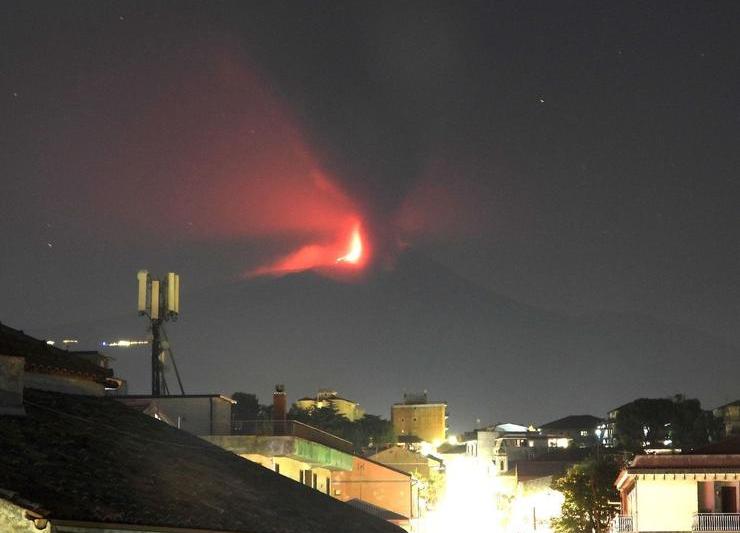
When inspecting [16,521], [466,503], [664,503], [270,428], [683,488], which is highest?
[270,428]

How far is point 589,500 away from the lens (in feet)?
240

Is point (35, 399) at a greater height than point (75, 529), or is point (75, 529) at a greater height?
point (35, 399)

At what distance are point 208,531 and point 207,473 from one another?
6122 millimetres

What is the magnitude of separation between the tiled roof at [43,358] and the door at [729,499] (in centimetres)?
2918

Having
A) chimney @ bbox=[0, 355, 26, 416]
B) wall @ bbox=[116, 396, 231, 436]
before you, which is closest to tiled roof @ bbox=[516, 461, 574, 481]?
wall @ bbox=[116, 396, 231, 436]

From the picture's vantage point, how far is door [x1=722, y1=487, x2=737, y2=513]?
52.0 metres

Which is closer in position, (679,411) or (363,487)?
(363,487)

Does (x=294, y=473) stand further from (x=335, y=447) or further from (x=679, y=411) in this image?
(x=679, y=411)

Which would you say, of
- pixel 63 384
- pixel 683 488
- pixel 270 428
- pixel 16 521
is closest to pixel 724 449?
pixel 683 488

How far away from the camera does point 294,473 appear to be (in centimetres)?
5269

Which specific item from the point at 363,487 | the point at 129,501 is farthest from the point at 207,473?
the point at 363,487

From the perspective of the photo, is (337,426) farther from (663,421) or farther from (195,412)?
(195,412)

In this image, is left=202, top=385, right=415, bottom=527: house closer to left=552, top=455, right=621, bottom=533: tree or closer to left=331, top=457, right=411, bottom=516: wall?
left=331, top=457, right=411, bottom=516: wall

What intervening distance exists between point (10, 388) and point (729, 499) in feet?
117
